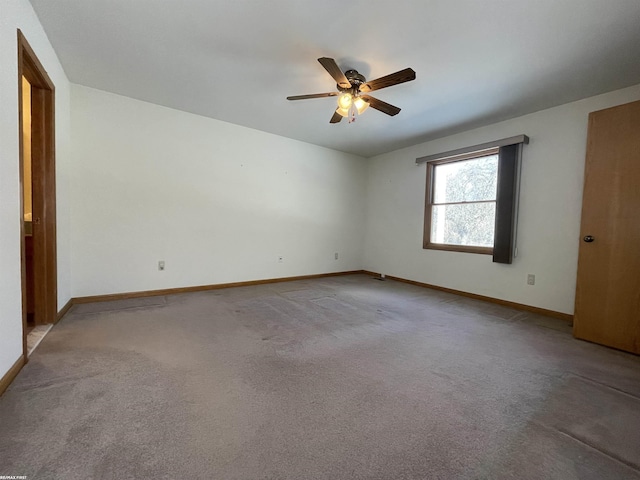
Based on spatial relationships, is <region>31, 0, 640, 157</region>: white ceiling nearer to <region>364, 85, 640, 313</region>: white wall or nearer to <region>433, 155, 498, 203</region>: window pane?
<region>364, 85, 640, 313</region>: white wall

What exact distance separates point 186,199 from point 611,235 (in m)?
4.77

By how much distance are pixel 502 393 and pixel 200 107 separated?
4266 millimetres

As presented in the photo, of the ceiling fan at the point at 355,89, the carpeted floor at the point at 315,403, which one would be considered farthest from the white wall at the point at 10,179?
the ceiling fan at the point at 355,89

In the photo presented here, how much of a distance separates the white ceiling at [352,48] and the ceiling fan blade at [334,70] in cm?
22

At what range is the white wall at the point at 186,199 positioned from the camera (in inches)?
128

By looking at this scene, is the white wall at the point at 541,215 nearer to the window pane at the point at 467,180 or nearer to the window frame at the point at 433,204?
the window frame at the point at 433,204

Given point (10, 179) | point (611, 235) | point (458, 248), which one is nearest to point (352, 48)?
point (10, 179)

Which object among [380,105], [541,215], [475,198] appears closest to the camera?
[380,105]

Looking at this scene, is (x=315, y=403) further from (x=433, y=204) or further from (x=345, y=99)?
(x=433, y=204)

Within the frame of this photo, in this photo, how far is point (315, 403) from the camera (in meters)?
1.55

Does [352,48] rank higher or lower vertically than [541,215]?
higher

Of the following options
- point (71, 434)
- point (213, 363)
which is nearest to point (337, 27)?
point (213, 363)

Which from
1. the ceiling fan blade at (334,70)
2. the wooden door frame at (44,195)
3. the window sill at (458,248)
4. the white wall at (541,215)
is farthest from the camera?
the window sill at (458,248)

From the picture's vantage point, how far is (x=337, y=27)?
2053 millimetres
